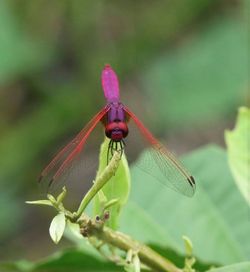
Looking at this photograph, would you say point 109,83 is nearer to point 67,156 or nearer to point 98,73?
point 67,156

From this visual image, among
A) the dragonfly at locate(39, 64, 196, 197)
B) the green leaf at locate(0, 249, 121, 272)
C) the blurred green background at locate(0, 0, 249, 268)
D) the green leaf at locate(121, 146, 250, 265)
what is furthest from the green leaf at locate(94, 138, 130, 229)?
the blurred green background at locate(0, 0, 249, 268)

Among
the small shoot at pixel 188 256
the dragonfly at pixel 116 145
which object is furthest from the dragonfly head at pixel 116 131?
the small shoot at pixel 188 256

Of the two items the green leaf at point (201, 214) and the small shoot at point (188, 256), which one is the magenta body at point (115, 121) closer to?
Answer: the small shoot at point (188, 256)

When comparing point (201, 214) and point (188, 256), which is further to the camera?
point (201, 214)

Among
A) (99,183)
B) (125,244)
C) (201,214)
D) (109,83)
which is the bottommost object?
(201,214)

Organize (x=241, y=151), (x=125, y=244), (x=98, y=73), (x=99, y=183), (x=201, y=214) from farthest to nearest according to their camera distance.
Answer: (x=98, y=73) < (x=201, y=214) < (x=241, y=151) < (x=125, y=244) < (x=99, y=183)

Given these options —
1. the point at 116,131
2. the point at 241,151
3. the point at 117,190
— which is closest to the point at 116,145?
the point at 116,131

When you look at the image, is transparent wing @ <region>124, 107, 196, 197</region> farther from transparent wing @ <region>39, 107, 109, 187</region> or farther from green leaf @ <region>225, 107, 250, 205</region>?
green leaf @ <region>225, 107, 250, 205</region>
